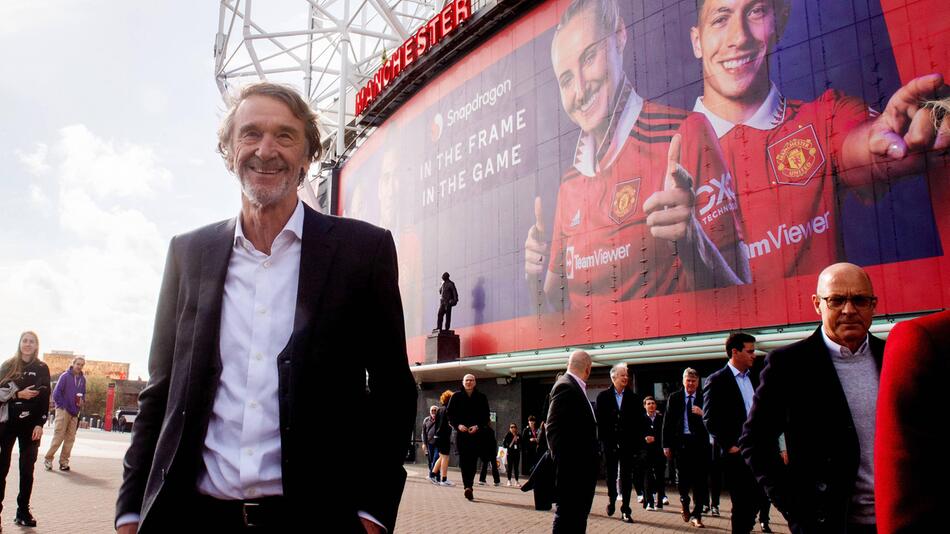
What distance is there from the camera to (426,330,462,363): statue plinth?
74.9 feet

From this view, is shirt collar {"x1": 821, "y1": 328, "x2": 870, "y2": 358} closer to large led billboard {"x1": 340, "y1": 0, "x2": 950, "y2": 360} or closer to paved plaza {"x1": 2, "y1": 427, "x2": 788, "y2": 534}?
paved plaza {"x1": 2, "y1": 427, "x2": 788, "y2": 534}

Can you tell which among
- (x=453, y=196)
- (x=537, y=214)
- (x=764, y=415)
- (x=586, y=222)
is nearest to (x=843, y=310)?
(x=764, y=415)

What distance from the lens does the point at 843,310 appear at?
3.12 metres

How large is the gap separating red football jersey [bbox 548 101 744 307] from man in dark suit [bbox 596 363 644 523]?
569cm

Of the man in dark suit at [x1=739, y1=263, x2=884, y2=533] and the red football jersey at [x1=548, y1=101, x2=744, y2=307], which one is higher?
the red football jersey at [x1=548, y1=101, x2=744, y2=307]

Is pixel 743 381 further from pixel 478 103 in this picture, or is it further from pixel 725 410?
pixel 478 103

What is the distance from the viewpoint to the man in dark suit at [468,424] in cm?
1203

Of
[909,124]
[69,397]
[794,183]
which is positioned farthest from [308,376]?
[794,183]

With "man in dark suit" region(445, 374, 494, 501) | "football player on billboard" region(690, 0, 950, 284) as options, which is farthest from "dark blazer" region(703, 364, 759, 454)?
"football player on billboard" region(690, 0, 950, 284)

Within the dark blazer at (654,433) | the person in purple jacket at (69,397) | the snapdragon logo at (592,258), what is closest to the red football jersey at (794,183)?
the snapdragon logo at (592,258)

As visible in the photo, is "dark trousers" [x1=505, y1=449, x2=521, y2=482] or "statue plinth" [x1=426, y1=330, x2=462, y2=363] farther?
"statue plinth" [x1=426, y1=330, x2=462, y2=363]

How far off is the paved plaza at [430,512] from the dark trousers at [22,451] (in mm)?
395

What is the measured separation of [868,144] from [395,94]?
19.6 metres

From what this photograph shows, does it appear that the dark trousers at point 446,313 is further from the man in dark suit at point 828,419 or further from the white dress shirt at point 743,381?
the man in dark suit at point 828,419
